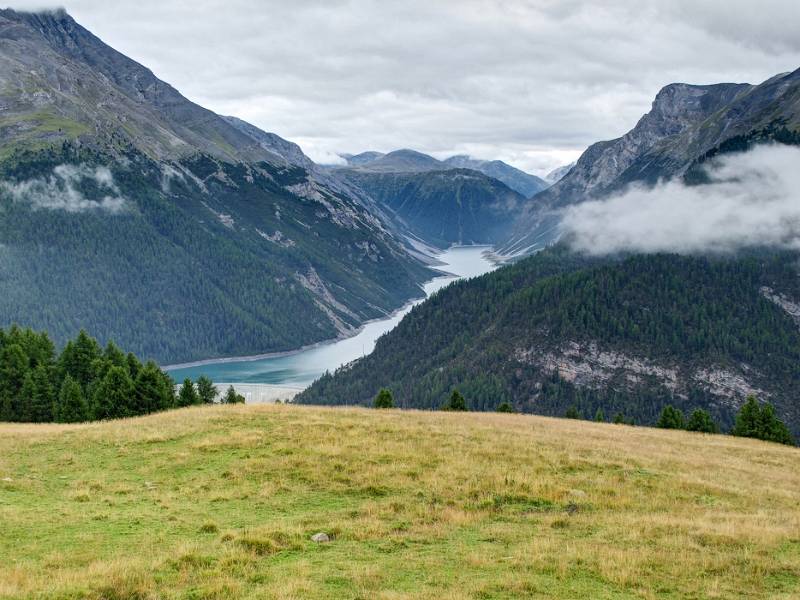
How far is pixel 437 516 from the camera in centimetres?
2392

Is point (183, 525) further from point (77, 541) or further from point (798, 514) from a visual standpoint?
point (798, 514)

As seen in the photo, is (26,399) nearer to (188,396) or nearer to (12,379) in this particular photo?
(12,379)

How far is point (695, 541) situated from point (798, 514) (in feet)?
28.4

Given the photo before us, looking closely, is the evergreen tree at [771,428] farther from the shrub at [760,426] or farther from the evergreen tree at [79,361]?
the evergreen tree at [79,361]

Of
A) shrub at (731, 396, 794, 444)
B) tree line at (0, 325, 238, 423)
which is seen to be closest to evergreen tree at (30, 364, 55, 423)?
tree line at (0, 325, 238, 423)

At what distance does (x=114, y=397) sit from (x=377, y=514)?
4538cm

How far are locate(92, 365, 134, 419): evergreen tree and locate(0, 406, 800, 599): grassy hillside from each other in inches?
752

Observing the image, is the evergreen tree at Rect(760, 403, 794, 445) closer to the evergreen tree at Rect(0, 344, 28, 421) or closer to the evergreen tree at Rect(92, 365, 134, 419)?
the evergreen tree at Rect(92, 365, 134, 419)

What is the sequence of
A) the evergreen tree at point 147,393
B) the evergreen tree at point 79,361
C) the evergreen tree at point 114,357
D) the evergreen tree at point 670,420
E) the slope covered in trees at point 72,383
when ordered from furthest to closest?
1. the evergreen tree at point 670,420
2. the evergreen tree at point 79,361
3. the evergreen tree at point 114,357
4. the evergreen tree at point 147,393
5. the slope covered in trees at point 72,383

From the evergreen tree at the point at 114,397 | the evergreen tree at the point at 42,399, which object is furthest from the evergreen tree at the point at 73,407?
the evergreen tree at the point at 42,399

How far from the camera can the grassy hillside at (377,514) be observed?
676 inches

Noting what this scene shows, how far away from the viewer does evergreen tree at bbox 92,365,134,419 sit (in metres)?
61.0

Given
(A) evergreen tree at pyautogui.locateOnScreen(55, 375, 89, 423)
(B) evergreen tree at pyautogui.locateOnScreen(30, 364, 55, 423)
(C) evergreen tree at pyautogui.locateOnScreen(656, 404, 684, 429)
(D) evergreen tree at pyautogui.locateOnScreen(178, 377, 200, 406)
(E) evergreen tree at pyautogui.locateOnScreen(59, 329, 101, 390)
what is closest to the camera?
(A) evergreen tree at pyautogui.locateOnScreen(55, 375, 89, 423)

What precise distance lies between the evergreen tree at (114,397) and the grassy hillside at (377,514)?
19.1 metres
